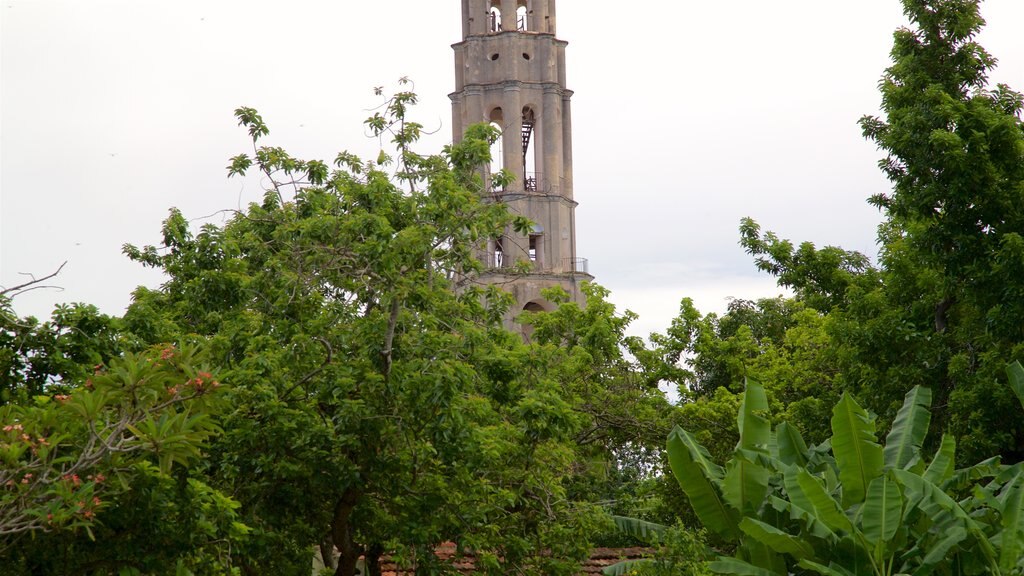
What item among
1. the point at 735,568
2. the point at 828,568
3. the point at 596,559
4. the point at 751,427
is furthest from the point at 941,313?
the point at 596,559

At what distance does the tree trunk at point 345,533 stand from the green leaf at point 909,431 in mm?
5278

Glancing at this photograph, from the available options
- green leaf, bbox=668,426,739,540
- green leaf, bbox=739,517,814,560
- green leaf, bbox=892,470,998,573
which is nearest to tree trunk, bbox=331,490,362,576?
green leaf, bbox=668,426,739,540

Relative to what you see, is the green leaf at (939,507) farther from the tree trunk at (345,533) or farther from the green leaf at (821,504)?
the tree trunk at (345,533)

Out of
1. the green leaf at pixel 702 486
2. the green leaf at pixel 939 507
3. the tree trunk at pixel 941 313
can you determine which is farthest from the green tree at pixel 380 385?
the tree trunk at pixel 941 313

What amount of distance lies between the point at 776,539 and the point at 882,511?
3.34ft

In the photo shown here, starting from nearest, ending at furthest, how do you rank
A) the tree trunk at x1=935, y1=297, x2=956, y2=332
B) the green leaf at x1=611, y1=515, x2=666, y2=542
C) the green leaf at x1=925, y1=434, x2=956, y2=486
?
the green leaf at x1=925, y1=434, x2=956, y2=486
the tree trunk at x1=935, y1=297, x2=956, y2=332
the green leaf at x1=611, y1=515, x2=666, y2=542

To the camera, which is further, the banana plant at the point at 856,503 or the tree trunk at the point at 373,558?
the tree trunk at the point at 373,558

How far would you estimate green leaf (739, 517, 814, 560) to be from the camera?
37.8 ft

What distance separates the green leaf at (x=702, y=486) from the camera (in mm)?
12742

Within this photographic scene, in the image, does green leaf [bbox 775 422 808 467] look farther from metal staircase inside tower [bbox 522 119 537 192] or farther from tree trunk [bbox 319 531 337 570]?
metal staircase inside tower [bbox 522 119 537 192]

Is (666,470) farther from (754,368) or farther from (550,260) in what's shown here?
(550,260)

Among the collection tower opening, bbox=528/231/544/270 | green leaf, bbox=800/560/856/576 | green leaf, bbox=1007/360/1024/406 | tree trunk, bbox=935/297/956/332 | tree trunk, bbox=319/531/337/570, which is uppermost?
tower opening, bbox=528/231/544/270

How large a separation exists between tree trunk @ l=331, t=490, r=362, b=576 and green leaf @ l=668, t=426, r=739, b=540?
10.4ft

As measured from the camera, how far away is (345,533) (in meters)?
13.2
